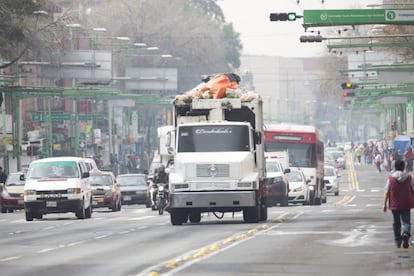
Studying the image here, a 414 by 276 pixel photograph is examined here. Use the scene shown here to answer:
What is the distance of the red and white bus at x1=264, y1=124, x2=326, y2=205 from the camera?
64812mm

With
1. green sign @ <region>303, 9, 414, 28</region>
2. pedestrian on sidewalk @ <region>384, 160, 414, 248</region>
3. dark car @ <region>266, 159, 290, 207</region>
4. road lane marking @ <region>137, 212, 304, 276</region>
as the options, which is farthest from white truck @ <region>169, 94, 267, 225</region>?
green sign @ <region>303, 9, 414, 28</region>

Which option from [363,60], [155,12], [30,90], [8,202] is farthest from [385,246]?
[155,12]

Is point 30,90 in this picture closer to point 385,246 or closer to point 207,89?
point 207,89

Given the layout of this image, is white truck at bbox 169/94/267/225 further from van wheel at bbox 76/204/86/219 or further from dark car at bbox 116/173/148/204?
dark car at bbox 116/173/148/204

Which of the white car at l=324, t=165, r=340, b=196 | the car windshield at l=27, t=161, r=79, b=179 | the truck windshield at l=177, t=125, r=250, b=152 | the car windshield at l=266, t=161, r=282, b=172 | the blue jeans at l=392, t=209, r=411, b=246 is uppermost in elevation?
the truck windshield at l=177, t=125, r=250, b=152

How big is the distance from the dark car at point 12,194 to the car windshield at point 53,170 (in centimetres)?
1299

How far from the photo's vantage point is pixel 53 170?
48.2 meters

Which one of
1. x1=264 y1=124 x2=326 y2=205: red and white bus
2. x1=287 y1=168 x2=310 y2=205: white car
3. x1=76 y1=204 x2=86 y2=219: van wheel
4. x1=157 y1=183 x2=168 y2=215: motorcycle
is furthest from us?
x1=264 y1=124 x2=326 y2=205: red and white bus

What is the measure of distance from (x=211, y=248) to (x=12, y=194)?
34.8m

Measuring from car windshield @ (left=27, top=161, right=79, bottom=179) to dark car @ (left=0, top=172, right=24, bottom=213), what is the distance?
13.0 m

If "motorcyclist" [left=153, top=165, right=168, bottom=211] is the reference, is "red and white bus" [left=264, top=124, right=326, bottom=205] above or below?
above

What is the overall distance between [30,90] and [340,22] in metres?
26.2

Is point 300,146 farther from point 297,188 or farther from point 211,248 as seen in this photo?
point 211,248

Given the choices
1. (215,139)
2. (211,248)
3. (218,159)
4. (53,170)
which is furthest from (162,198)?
(211,248)
